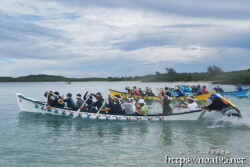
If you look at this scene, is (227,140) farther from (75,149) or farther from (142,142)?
(75,149)

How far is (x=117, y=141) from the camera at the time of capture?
11.8 meters

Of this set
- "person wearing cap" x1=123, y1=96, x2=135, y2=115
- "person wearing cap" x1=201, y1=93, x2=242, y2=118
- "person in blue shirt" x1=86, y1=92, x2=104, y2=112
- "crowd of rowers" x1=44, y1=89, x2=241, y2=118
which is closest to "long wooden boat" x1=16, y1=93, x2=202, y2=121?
"crowd of rowers" x1=44, y1=89, x2=241, y2=118

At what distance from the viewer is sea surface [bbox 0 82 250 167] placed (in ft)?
30.9

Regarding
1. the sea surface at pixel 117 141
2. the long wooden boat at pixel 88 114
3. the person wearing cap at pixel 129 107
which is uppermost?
the person wearing cap at pixel 129 107

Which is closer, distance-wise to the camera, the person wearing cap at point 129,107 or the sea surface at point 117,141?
the sea surface at point 117,141

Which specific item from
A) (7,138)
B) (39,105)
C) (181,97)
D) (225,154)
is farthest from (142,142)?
(181,97)

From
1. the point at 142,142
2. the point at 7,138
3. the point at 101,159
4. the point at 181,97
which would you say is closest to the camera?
the point at 101,159

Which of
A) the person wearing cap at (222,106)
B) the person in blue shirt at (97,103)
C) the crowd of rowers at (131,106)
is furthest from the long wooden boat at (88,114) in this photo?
the person wearing cap at (222,106)

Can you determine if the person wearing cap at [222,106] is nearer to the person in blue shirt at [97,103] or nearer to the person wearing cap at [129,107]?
the person wearing cap at [129,107]

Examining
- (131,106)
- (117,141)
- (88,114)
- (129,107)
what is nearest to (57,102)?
(88,114)

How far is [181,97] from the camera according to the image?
28516mm

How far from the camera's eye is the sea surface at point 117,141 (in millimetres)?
9422

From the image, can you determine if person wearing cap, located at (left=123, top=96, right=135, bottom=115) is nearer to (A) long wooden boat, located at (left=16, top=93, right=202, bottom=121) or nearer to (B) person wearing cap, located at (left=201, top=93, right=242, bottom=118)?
(A) long wooden boat, located at (left=16, top=93, right=202, bottom=121)

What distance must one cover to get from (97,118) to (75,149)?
5.92 meters
